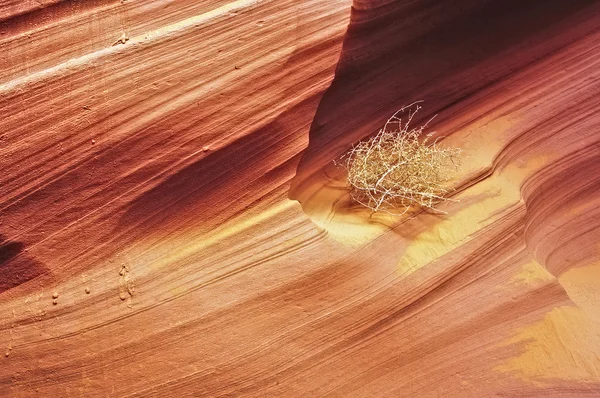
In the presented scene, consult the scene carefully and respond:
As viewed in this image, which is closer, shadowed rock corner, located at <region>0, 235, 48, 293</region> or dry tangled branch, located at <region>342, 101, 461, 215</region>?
shadowed rock corner, located at <region>0, 235, 48, 293</region>

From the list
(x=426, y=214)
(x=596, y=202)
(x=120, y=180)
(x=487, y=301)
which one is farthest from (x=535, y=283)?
(x=120, y=180)

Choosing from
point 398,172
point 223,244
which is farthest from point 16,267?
point 398,172

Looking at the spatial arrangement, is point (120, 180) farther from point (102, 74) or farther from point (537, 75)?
point (537, 75)

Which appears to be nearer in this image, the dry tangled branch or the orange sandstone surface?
the orange sandstone surface

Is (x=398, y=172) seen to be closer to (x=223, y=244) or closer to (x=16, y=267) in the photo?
(x=223, y=244)

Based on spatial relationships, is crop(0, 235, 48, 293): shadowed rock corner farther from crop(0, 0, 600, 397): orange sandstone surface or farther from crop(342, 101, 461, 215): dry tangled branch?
crop(342, 101, 461, 215): dry tangled branch

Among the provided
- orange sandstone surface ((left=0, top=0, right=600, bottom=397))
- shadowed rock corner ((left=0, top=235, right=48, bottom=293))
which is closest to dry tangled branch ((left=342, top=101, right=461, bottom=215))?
orange sandstone surface ((left=0, top=0, right=600, bottom=397))

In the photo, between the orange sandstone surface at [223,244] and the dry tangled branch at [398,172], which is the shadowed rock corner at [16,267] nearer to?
the orange sandstone surface at [223,244]
